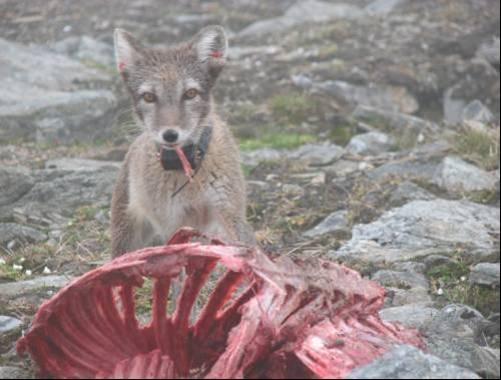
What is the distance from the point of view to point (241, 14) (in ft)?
48.1

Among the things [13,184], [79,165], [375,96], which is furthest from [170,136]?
[375,96]

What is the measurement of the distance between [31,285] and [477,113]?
19.7 ft

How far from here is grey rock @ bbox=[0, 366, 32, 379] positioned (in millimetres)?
3715

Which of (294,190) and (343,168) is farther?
(343,168)

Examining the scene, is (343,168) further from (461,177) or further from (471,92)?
(471,92)

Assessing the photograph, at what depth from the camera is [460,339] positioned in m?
4.25

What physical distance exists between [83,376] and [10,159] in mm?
5430

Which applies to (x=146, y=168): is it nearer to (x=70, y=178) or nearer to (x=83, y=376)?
(x=70, y=178)

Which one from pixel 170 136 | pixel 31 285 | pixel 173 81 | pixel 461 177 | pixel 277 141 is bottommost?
pixel 277 141

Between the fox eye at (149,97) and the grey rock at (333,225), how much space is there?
1.75 m

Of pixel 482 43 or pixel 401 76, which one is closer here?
pixel 401 76

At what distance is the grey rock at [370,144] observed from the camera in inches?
357

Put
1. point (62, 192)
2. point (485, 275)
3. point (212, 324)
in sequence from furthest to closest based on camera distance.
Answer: point (62, 192) → point (485, 275) → point (212, 324)

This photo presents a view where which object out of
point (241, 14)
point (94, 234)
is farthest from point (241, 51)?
point (94, 234)
